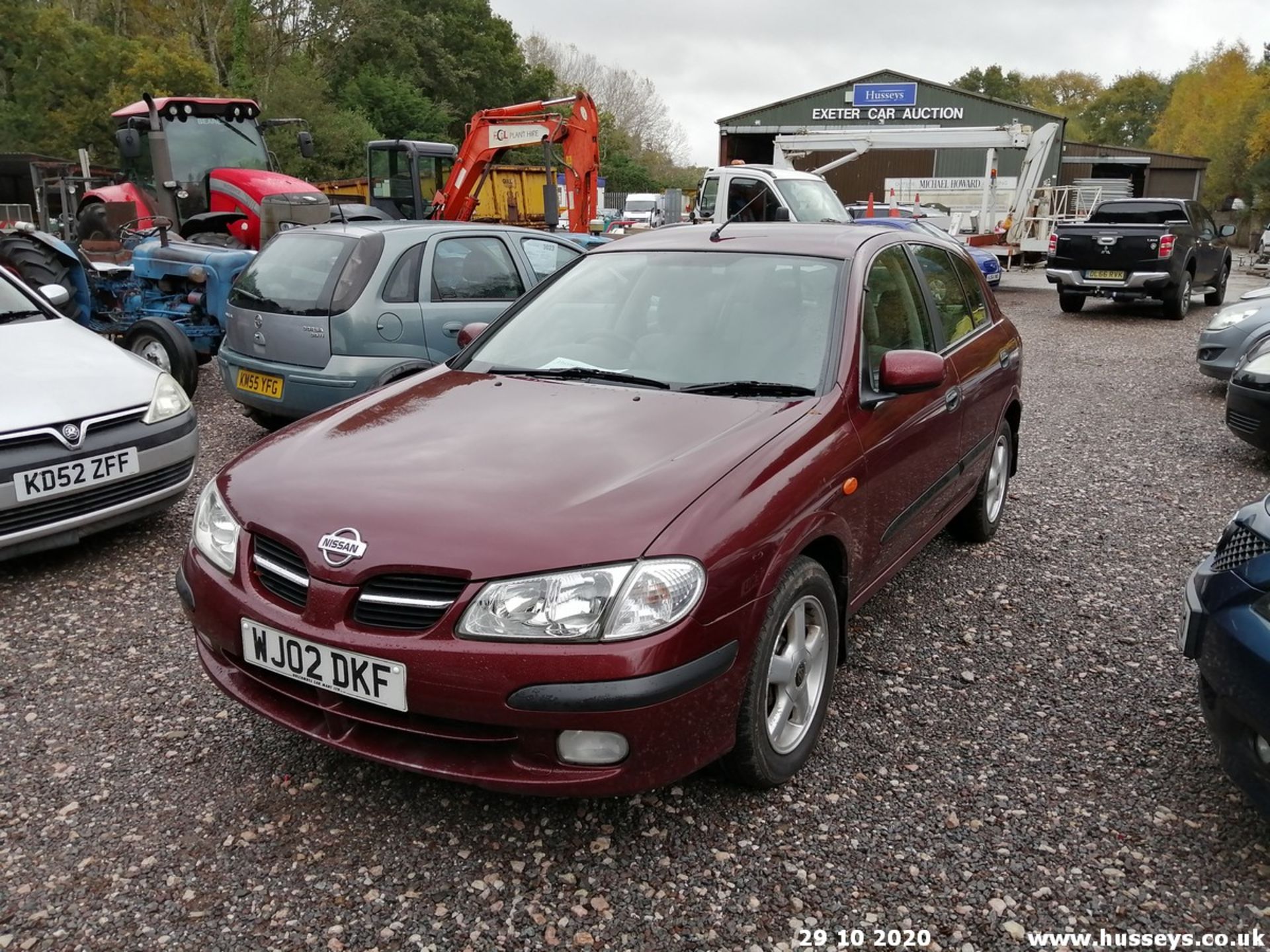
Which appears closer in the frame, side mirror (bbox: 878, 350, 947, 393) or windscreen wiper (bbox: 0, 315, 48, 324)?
side mirror (bbox: 878, 350, 947, 393)

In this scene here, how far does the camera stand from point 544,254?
7273 mm

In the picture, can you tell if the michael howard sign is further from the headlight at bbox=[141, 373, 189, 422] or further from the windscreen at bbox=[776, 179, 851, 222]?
the headlight at bbox=[141, 373, 189, 422]

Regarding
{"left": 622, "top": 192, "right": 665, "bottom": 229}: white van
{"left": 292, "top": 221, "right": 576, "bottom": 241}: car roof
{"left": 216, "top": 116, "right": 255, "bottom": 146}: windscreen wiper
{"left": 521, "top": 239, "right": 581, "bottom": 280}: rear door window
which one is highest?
{"left": 216, "top": 116, "right": 255, "bottom": 146}: windscreen wiper

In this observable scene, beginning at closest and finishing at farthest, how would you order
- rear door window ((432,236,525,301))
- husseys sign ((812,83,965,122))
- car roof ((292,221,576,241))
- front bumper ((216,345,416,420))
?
front bumper ((216,345,416,420)) → car roof ((292,221,576,241)) → rear door window ((432,236,525,301)) → husseys sign ((812,83,965,122))

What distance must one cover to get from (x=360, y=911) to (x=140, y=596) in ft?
8.13

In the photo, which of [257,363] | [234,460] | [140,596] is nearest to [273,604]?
[234,460]

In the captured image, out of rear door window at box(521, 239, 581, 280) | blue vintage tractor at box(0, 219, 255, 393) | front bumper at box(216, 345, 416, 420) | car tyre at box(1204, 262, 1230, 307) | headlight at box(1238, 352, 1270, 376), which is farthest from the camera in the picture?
car tyre at box(1204, 262, 1230, 307)

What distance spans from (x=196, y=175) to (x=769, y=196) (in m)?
7.76

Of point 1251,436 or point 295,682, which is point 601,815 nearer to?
point 295,682

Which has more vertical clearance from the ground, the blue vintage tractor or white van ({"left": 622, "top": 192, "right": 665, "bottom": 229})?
white van ({"left": 622, "top": 192, "right": 665, "bottom": 229})

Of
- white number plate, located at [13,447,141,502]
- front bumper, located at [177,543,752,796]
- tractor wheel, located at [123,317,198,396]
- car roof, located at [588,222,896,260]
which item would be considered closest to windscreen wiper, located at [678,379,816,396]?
car roof, located at [588,222,896,260]

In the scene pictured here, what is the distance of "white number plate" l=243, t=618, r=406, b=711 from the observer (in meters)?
2.39

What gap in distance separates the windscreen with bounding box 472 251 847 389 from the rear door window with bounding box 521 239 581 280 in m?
3.20

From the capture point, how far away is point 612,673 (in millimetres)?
2291
